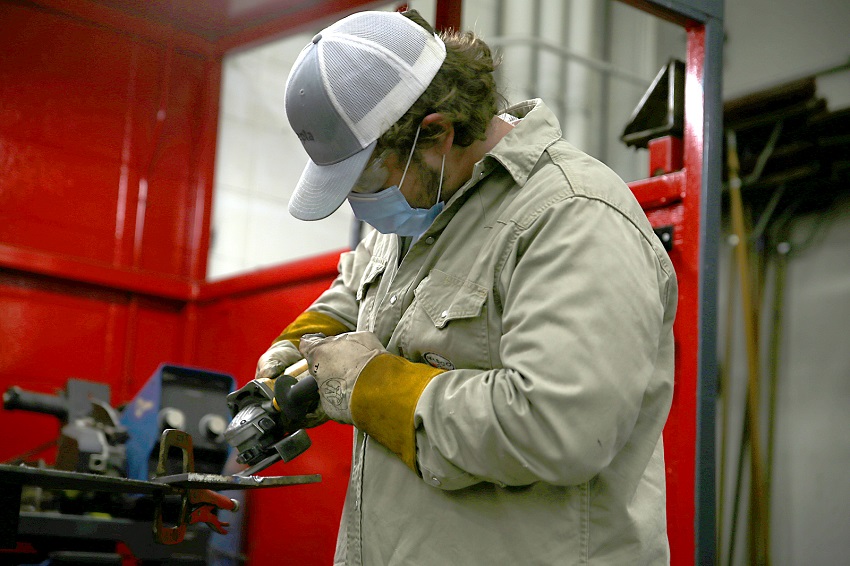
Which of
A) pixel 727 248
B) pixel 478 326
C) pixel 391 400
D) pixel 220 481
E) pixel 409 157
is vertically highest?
pixel 727 248

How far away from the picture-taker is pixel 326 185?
1456 millimetres

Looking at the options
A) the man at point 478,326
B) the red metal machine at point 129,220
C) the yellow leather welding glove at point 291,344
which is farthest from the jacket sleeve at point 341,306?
the red metal machine at point 129,220

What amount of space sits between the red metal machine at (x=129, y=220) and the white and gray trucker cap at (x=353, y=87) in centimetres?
156

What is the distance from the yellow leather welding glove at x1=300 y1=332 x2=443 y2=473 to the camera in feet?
4.17

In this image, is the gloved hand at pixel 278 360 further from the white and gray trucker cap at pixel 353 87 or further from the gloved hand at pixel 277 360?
the white and gray trucker cap at pixel 353 87

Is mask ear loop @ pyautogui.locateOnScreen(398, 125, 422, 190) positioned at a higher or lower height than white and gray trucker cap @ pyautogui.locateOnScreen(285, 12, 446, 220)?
lower

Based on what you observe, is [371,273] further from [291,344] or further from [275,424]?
[275,424]

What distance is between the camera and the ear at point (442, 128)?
4.61 ft

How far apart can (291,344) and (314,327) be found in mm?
53

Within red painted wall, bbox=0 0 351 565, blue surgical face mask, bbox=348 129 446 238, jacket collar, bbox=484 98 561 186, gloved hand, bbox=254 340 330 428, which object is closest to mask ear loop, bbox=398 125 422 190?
blue surgical face mask, bbox=348 129 446 238

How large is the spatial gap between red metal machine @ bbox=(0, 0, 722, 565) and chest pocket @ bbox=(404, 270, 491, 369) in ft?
4.99

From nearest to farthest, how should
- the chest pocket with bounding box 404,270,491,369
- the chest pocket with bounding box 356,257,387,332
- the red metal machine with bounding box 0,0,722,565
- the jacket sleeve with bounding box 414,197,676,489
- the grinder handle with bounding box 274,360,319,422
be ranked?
the jacket sleeve with bounding box 414,197,676,489 → the chest pocket with bounding box 404,270,491,369 → the grinder handle with bounding box 274,360,319,422 → the chest pocket with bounding box 356,257,387,332 → the red metal machine with bounding box 0,0,722,565

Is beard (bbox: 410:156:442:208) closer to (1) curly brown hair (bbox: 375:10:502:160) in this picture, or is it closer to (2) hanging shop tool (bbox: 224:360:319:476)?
(1) curly brown hair (bbox: 375:10:502:160)

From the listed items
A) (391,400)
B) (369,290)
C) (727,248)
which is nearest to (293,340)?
(369,290)
